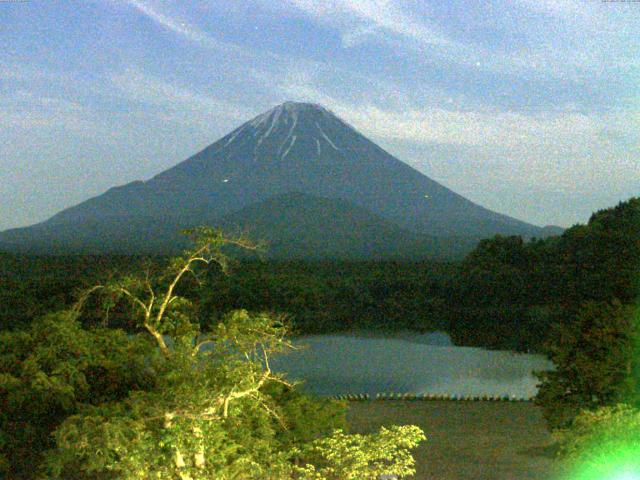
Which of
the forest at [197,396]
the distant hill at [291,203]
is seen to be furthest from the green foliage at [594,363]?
the distant hill at [291,203]

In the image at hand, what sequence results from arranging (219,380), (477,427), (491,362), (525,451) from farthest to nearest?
(491,362), (477,427), (525,451), (219,380)

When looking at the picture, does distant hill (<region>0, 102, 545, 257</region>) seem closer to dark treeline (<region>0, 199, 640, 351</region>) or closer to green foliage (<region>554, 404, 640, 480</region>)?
dark treeline (<region>0, 199, 640, 351</region>)

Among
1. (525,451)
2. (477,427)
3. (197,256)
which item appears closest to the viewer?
(197,256)

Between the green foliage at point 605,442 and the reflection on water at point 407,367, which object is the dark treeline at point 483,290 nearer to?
the reflection on water at point 407,367

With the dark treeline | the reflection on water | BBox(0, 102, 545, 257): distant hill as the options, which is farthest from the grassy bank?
BBox(0, 102, 545, 257): distant hill

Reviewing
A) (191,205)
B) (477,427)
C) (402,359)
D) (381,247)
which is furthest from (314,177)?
(477,427)

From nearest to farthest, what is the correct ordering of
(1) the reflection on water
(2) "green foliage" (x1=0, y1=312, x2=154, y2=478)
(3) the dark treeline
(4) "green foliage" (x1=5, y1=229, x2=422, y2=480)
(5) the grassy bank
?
(4) "green foliage" (x1=5, y1=229, x2=422, y2=480) → (2) "green foliage" (x1=0, y1=312, x2=154, y2=478) → (5) the grassy bank → (1) the reflection on water → (3) the dark treeline

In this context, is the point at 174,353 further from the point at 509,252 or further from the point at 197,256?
the point at 509,252

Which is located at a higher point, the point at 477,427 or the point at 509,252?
the point at 509,252
